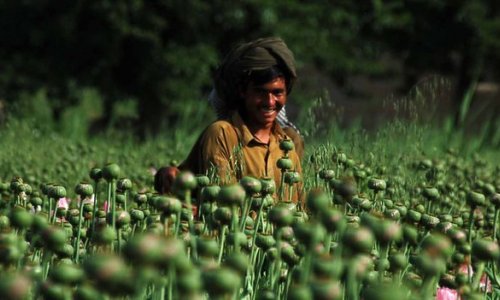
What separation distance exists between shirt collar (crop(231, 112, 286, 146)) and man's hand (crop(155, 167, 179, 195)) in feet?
0.88

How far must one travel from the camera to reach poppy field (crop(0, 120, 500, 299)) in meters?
1.13

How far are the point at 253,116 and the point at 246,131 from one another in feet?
0.25

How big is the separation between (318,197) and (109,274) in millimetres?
543

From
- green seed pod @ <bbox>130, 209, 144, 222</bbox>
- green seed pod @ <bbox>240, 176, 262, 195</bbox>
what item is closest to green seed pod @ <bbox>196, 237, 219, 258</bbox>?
green seed pod @ <bbox>240, 176, 262, 195</bbox>

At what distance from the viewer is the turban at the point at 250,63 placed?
148 inches

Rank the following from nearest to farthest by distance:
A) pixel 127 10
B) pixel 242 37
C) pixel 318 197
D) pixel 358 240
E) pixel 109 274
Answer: pixel 109 274
pixel 358 240
pixel 318 197
pixel 127 10
pixel 242 37

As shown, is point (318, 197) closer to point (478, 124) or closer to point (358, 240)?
point (358, 240)

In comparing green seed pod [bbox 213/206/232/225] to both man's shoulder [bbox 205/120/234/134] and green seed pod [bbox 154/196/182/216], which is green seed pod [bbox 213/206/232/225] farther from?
man's shoulder [bbox 205/120/234/134]

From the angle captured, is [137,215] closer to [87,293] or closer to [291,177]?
[291,177]

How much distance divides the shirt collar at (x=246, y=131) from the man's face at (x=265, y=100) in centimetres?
5

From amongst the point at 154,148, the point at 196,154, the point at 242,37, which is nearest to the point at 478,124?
the point at 242,37

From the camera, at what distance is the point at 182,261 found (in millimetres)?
1153

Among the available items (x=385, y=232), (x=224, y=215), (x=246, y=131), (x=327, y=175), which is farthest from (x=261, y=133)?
(x=385, y=232)

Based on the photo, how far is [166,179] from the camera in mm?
3771
